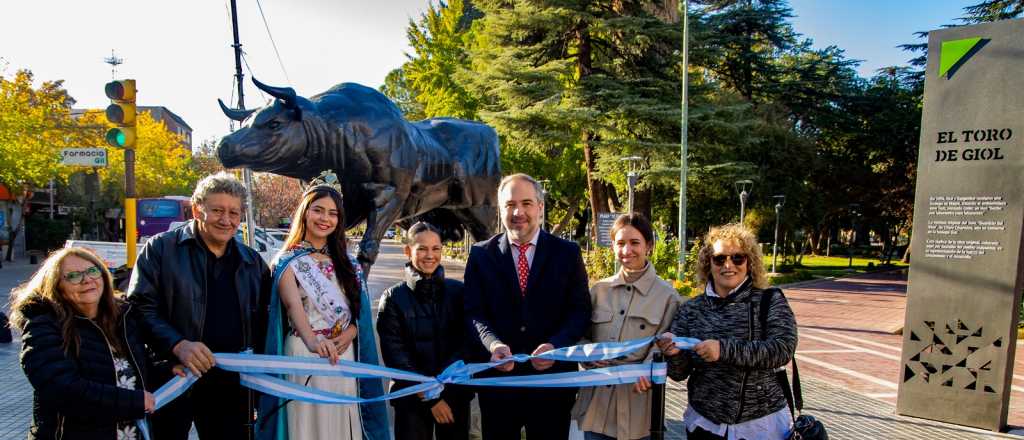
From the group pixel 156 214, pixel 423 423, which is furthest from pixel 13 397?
pixel 156 214

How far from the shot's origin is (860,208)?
3002 centimetres

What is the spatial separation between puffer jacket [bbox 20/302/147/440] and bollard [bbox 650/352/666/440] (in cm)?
239

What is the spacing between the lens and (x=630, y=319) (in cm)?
303

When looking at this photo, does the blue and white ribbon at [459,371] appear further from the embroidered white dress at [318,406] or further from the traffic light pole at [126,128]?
the traffic light pole at [126,128]

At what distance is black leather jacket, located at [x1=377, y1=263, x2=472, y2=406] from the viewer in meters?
3.25

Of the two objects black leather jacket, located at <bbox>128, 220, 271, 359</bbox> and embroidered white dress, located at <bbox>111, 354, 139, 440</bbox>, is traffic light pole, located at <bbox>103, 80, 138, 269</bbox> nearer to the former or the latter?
black leather jacket, located at <bbox>128, 220, 271, 359</bbox>

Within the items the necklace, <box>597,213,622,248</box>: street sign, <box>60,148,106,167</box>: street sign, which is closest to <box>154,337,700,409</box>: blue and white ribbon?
the necklace

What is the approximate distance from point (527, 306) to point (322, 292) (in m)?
1.10

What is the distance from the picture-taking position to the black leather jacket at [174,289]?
2717mm

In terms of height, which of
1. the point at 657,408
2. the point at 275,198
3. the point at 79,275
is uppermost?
the point at 79,275

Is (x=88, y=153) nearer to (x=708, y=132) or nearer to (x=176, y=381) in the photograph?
(x=176, y=381)

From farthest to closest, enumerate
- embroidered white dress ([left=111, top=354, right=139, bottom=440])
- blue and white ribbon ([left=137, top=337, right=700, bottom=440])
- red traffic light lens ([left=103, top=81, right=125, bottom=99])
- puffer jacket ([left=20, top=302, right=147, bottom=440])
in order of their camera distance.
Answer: red traffic light lens ([left=103, top=81, right=125, bottom=99])
blue and white ribbon ([left=137, top=337, right=700, bottom=440])
embroidered white dress ([left=111, top=354, right=139, bottom=440])
puffer jacket ([left=20, top=302, right=147, bottom=440])

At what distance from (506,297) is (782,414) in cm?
152

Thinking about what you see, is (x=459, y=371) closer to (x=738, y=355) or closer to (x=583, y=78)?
(x=738, y=355)
